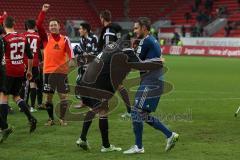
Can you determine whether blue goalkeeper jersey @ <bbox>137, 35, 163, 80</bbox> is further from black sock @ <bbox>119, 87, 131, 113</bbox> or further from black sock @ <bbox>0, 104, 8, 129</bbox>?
black sock @ <bbox>119, 87, 131, 113</bbox>

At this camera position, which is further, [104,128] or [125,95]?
[125,95]

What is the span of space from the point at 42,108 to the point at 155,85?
5.53 meters

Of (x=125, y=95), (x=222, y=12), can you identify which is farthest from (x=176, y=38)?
(x=125, y=95)

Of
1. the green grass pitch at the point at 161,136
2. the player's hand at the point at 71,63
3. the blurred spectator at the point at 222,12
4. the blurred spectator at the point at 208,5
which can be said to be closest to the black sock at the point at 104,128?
the green grass pitch at the point at 161,136

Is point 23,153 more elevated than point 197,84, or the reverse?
point 23,153

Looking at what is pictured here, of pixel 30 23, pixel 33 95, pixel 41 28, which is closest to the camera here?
pixel 41 28

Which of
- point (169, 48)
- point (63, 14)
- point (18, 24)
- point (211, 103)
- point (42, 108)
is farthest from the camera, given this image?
point (63, 14)

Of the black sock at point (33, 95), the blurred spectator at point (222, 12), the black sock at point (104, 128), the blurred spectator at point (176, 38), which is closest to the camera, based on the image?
the black sock at point (104, 128)

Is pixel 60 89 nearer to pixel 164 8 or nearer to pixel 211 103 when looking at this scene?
pixel 211 103

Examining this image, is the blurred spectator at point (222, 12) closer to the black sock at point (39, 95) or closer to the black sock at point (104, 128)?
the black sock at point (39, 95)

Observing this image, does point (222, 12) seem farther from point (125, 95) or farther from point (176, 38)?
point (125, 95)

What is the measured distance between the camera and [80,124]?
35.1 ft

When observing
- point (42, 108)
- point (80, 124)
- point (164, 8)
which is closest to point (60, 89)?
point (80, 124)

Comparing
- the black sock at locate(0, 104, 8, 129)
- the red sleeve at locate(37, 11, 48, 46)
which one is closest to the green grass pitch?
the black sock at locate(0, 104, 8, 129)
